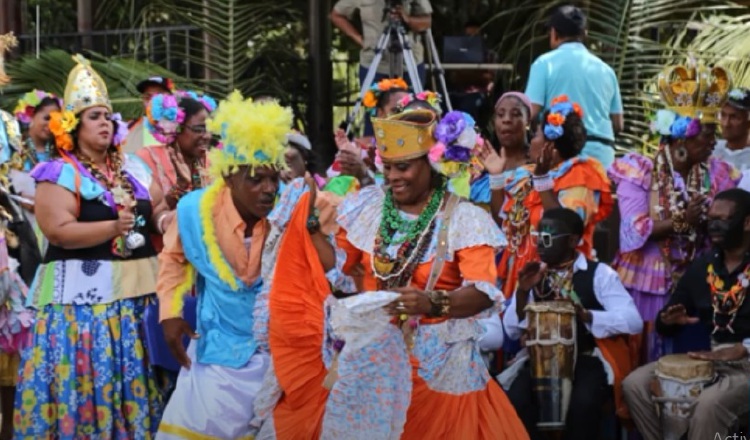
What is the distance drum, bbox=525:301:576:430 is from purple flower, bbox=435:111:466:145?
67.8 inches

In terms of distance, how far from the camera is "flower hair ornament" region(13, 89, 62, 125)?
10938mm

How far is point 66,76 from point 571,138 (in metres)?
5.20

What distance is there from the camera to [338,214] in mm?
6922

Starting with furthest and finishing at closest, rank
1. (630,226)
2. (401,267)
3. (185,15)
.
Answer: (185,15)
(630,226)
(401,267)

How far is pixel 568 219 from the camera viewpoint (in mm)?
8312

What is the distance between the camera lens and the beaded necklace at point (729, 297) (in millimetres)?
8016

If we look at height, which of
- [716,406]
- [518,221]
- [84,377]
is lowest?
[716,406]

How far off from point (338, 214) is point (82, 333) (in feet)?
6.43

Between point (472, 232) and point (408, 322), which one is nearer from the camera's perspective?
point (472, 232)

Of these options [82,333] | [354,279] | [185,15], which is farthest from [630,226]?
[185,15]

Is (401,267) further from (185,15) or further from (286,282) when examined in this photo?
(185,15)

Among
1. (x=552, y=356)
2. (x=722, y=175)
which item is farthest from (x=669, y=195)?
(x=552, y=356)

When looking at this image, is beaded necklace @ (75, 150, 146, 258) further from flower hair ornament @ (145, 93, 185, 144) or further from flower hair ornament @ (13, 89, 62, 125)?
flower hair ornament @ (13, 89, 62, 125)

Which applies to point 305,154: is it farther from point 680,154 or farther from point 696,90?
point 696,90
